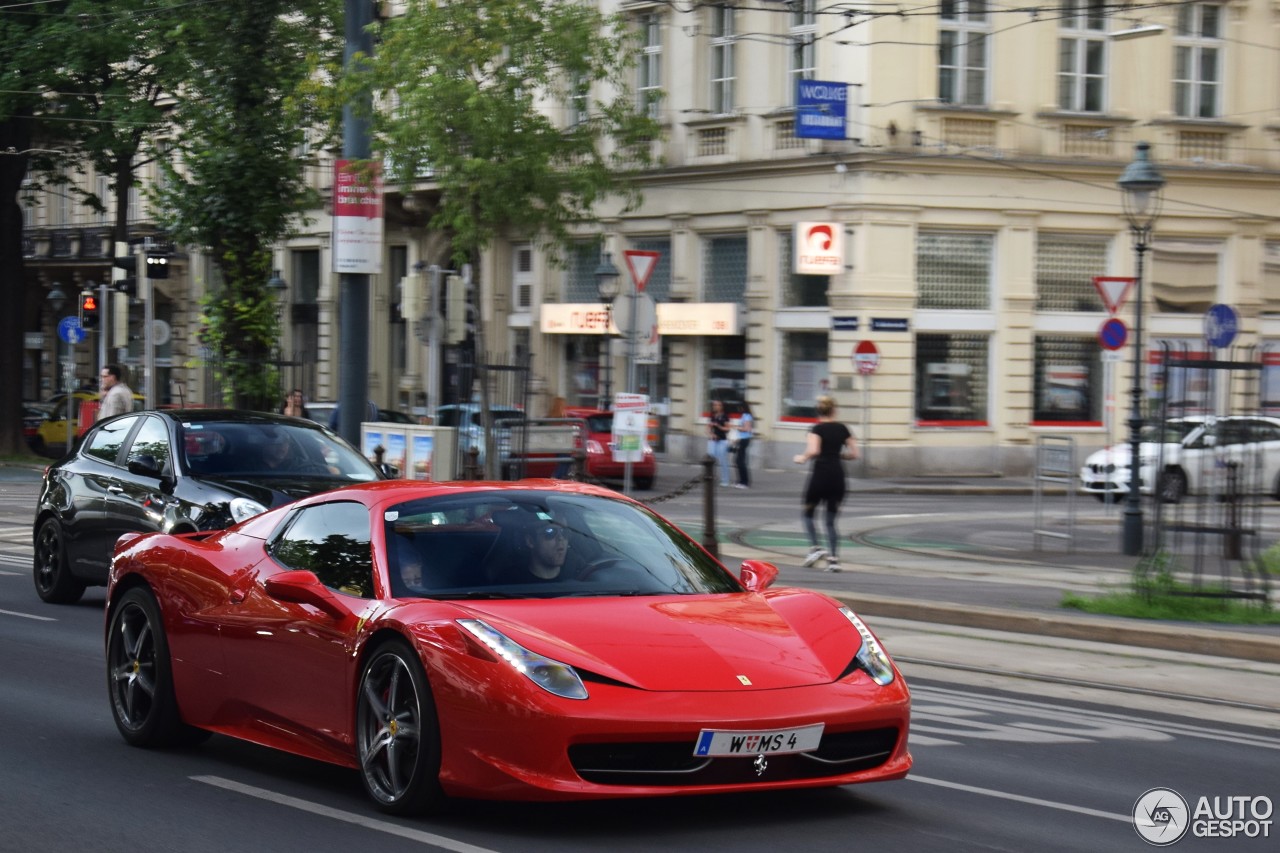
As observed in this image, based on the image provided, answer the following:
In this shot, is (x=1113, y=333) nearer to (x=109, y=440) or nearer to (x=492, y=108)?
(x=492, y=108)

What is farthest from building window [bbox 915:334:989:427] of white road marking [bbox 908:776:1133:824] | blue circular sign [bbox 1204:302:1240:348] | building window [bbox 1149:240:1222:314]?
white road marking [bbox 908:776:1133:824]

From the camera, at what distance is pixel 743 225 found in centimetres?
3947

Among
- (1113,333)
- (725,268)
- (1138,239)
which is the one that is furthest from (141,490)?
(725,268)

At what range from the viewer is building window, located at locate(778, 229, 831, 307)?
37781 mm

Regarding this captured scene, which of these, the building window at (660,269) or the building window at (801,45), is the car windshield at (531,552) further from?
→ the building window at (660,269)

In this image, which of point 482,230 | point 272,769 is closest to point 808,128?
point 482,230

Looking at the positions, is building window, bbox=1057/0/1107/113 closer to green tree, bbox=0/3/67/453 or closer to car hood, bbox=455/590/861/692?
green tree, bbox=0/3/67/453

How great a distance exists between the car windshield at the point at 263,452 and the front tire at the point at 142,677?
5.19 m

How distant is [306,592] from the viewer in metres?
6.94

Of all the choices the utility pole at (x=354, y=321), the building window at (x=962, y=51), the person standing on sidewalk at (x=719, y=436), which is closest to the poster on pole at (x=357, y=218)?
the utility pole at (x=354, y=321)

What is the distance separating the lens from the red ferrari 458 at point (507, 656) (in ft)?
19.9

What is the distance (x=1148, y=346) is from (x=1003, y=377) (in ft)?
9.93

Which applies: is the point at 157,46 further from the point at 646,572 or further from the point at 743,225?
the point at 646,572
